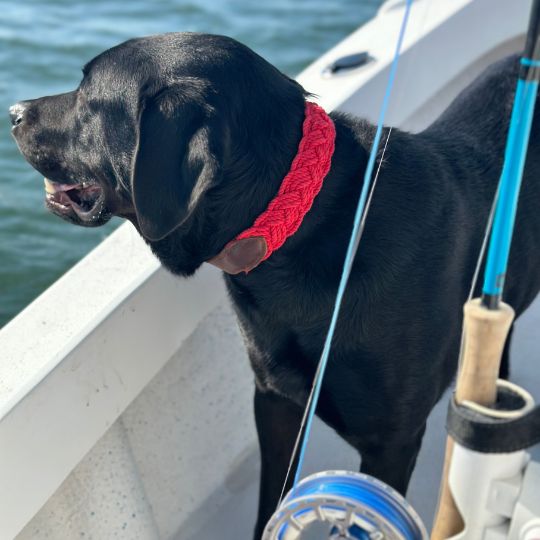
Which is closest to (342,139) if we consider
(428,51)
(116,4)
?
(428,51)

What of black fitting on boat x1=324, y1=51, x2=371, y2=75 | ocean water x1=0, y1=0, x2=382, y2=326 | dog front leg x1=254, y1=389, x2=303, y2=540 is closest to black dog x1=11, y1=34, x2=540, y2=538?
dog front leg x1=254, y1=389, x2=303, y2=540

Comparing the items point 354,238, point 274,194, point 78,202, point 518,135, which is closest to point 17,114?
point 78,202

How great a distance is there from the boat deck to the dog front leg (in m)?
0.13

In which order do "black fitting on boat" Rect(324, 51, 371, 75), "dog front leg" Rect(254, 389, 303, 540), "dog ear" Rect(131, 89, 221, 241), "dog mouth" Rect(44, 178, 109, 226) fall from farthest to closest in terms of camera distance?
"black fitting on boat" Rect(324, 51, 371, 75) < "dog front leg" Rect(254, 389, 303, 540) < "dog mouth" Rect(44, 178, 109, 226) < "dog ear" Rect(131, 89, 221, 241)

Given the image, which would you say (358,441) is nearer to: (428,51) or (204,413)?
(204,413)

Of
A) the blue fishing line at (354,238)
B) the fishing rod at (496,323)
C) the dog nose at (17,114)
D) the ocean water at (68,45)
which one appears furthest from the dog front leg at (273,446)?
the ocean water at (68,45)

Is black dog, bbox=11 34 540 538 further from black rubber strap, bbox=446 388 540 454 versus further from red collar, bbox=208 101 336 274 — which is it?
black rubber strap, bbox=446 388 540 454

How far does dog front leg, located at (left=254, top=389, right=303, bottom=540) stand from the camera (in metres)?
1.84

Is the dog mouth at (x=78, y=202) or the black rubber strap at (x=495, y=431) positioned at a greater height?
the black rubber strap at (x=495, y=431)

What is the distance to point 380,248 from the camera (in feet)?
4.84

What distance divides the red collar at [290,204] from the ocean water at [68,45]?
2.06 metres

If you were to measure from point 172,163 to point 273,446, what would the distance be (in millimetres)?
765

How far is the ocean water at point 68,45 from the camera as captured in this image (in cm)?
363

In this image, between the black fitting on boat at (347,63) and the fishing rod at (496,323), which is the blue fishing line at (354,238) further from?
the black fitting on boat at (347,63)
